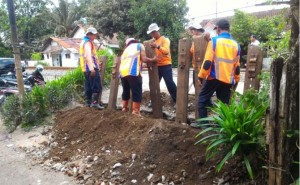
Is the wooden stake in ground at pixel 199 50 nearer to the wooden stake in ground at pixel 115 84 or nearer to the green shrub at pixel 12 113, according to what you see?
the wooden stake in ground at pixel 115 84

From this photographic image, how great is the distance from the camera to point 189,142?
3.97 metres

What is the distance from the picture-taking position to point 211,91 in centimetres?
458

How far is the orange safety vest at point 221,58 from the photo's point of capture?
14.4 ft

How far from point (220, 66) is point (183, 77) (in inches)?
39.4

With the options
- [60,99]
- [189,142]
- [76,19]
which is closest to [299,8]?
[189,142]

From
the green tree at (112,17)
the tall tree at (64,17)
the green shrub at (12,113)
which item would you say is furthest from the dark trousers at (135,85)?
the tall tree at (64,17)

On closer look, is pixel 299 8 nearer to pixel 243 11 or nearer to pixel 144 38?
pixel 144 38

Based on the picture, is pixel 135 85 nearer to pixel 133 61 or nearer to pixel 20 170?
pixel 133 61

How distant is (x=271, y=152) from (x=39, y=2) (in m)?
46.4

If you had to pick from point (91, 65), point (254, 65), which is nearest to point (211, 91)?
point (254, 65)

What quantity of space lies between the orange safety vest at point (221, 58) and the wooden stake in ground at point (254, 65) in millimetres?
282

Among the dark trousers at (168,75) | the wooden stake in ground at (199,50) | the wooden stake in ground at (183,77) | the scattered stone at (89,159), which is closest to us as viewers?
the scattered stone at (89,159)

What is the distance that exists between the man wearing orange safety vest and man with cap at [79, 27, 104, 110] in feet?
8.81

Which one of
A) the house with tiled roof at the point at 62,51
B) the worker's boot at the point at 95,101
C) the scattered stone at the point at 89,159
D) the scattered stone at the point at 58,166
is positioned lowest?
the scattered stone at the point at 58,166
